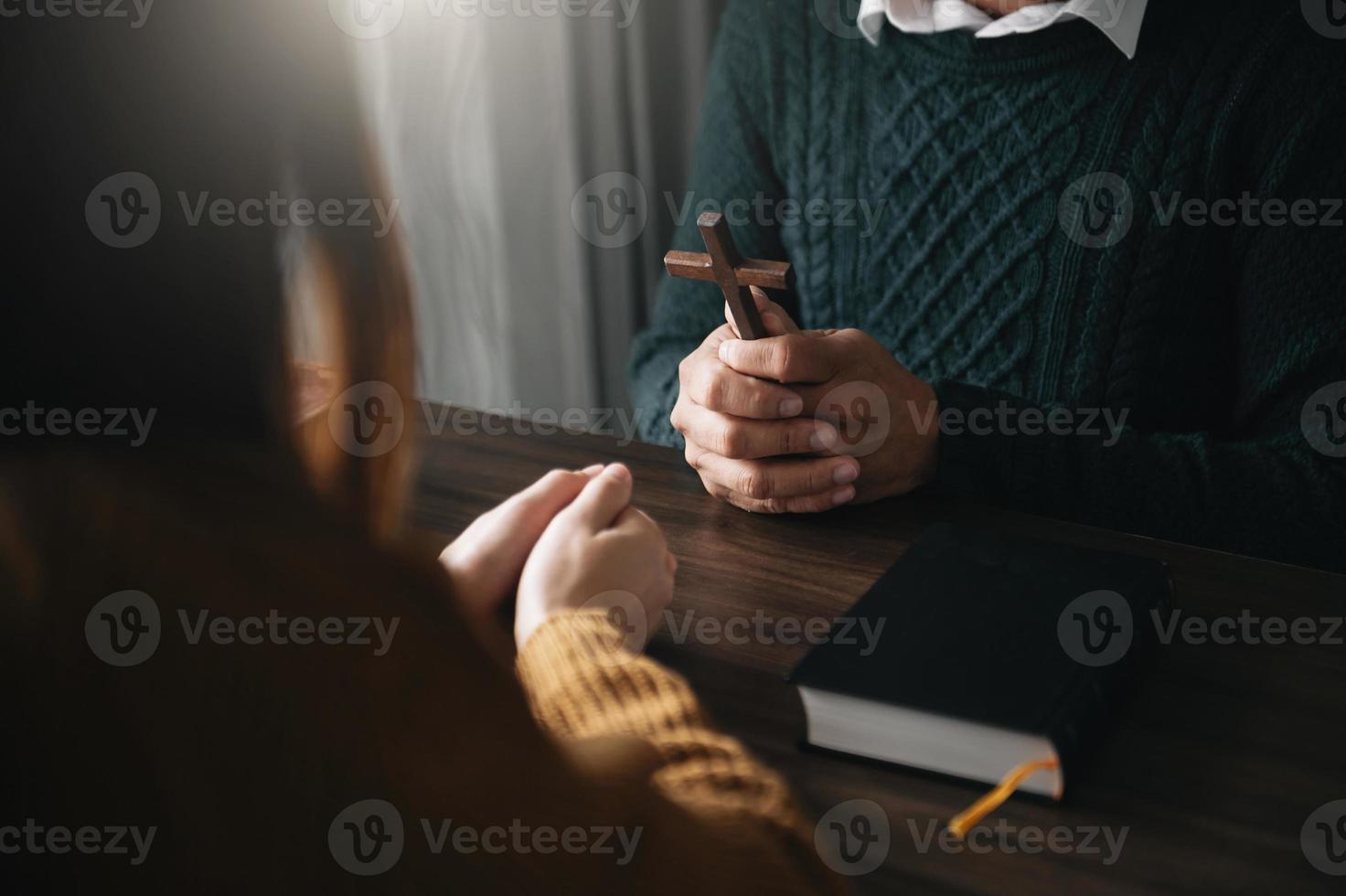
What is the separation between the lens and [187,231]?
0.36 metres

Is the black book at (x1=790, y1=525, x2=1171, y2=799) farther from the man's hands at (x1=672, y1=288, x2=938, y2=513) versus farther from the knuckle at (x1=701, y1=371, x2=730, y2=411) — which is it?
the knuckle at (x1=701, y1=371, x2=730, y2=411)

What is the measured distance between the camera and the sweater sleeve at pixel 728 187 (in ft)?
5.03

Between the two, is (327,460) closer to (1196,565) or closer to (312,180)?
(312,180)

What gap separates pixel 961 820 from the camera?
0.62m

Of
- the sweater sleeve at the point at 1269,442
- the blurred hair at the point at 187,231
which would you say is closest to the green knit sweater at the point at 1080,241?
the sweater sleeve at the point at 1269,442

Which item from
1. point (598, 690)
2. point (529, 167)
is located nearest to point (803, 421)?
point (598, 690)

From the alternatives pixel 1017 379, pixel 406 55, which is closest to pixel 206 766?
pixel 1017 379

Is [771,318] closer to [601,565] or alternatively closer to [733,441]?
[733,441]

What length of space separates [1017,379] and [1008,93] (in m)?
0.34

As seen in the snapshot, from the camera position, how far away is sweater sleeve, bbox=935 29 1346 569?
1157mm

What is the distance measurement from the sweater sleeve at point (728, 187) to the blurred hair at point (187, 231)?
1117 mm

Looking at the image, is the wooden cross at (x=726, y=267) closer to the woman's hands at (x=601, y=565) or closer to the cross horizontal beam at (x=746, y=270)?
the cross horizontal beam at (x=746, y=270)

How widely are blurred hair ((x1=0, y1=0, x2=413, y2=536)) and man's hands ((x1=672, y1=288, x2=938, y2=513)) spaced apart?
659mm

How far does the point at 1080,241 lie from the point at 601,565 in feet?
2.74
